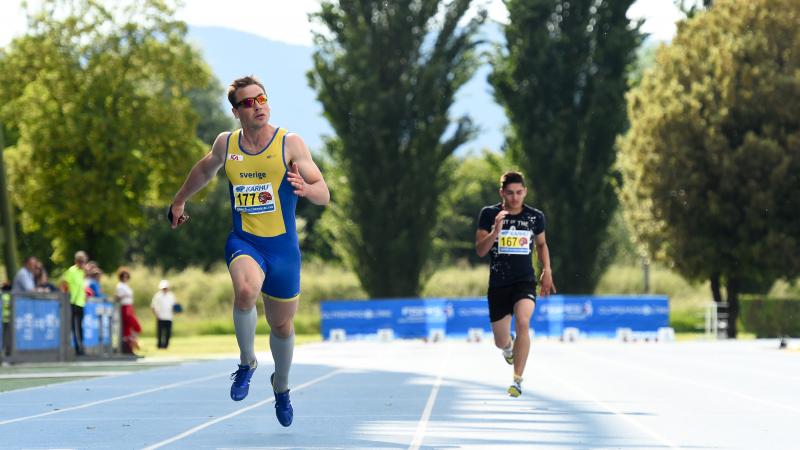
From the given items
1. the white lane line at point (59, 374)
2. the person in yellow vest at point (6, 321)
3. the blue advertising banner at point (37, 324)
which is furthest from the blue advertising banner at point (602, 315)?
the white lane line at point (59, 374)

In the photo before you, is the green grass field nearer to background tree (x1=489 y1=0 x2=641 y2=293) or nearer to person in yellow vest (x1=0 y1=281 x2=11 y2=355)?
background tree (x1=489 y1=0 x2=641 y2=293)

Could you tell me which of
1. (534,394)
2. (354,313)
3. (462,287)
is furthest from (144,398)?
(462,287)

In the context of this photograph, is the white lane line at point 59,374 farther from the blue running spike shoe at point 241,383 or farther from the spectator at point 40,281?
the blue running spike shoe at point 241,383

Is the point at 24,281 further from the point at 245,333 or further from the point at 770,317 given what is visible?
the point at 770,317

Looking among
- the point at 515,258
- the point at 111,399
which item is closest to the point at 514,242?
the point at 515,258

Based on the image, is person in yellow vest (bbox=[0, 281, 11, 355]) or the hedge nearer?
person in yellow vest (bbox=[0, 281, 11, 355])

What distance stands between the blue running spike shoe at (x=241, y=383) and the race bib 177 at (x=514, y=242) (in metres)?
4.88

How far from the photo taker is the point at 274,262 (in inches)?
426

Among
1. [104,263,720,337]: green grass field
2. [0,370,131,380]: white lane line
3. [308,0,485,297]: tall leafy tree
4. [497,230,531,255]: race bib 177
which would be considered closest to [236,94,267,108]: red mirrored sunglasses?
[497,230,531,255]: race bib 177

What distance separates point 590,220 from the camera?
195 ft

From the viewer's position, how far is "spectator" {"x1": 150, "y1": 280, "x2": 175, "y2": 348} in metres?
40.0

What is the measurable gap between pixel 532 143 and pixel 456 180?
10.8ft

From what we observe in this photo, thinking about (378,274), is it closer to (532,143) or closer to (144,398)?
(532,143)

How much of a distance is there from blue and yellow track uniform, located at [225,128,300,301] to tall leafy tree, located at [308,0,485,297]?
47651 mm
